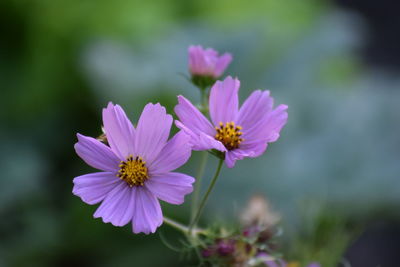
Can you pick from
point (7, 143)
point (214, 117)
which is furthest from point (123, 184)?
point (7, 143)

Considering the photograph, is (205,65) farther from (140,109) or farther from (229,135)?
(140,109)

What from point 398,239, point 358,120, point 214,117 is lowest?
point 214,117

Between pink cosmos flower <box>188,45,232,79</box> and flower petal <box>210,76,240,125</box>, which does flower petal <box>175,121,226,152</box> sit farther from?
pink cosmos flower <box>188,45,232,79</box>

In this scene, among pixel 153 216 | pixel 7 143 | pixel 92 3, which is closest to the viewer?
pixel 153 216

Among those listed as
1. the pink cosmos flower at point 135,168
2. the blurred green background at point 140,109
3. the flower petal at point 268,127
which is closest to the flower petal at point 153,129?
the pink cosmos flower at point 135,168

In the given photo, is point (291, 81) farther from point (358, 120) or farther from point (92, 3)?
point (92, 3)

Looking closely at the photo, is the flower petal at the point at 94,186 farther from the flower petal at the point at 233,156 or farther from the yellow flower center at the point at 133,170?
the flower petal at the point at 233,156

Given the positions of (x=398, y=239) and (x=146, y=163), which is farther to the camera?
(x=398, y=239)
